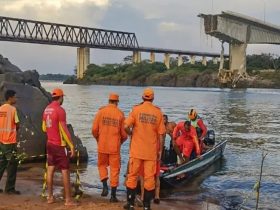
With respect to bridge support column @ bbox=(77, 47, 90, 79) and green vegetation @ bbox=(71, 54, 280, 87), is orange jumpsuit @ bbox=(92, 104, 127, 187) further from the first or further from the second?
bridge support column @ bbox=(77, 47, 90, 79)

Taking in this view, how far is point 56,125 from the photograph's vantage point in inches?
345

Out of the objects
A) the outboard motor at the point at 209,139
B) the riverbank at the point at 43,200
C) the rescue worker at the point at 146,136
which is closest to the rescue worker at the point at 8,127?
the riverbank at the point at 43,200

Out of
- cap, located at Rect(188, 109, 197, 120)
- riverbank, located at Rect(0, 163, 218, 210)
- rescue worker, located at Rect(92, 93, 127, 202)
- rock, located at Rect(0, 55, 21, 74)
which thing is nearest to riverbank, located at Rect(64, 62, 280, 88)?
rock, located at Rect(0, 55, 21, 74)

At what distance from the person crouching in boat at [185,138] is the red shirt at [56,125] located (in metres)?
4.53

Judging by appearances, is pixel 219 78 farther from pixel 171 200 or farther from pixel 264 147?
pixel 171 200

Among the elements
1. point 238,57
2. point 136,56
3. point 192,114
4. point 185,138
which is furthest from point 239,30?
point 185,138

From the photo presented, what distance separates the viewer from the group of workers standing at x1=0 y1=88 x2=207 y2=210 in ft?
27.9

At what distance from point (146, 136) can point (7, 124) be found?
2.77 meters

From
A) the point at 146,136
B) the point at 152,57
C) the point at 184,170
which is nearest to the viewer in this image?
the point at 146,136

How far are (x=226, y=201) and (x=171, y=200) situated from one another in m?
1.44

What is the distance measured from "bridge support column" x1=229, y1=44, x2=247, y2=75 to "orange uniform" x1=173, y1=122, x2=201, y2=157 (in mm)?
93568

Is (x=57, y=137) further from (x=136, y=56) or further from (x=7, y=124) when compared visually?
(x=136, y=56)

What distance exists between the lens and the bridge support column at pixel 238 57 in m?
106

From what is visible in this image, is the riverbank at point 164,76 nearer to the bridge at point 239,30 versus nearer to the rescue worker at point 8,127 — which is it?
the bridge at point 239,30
